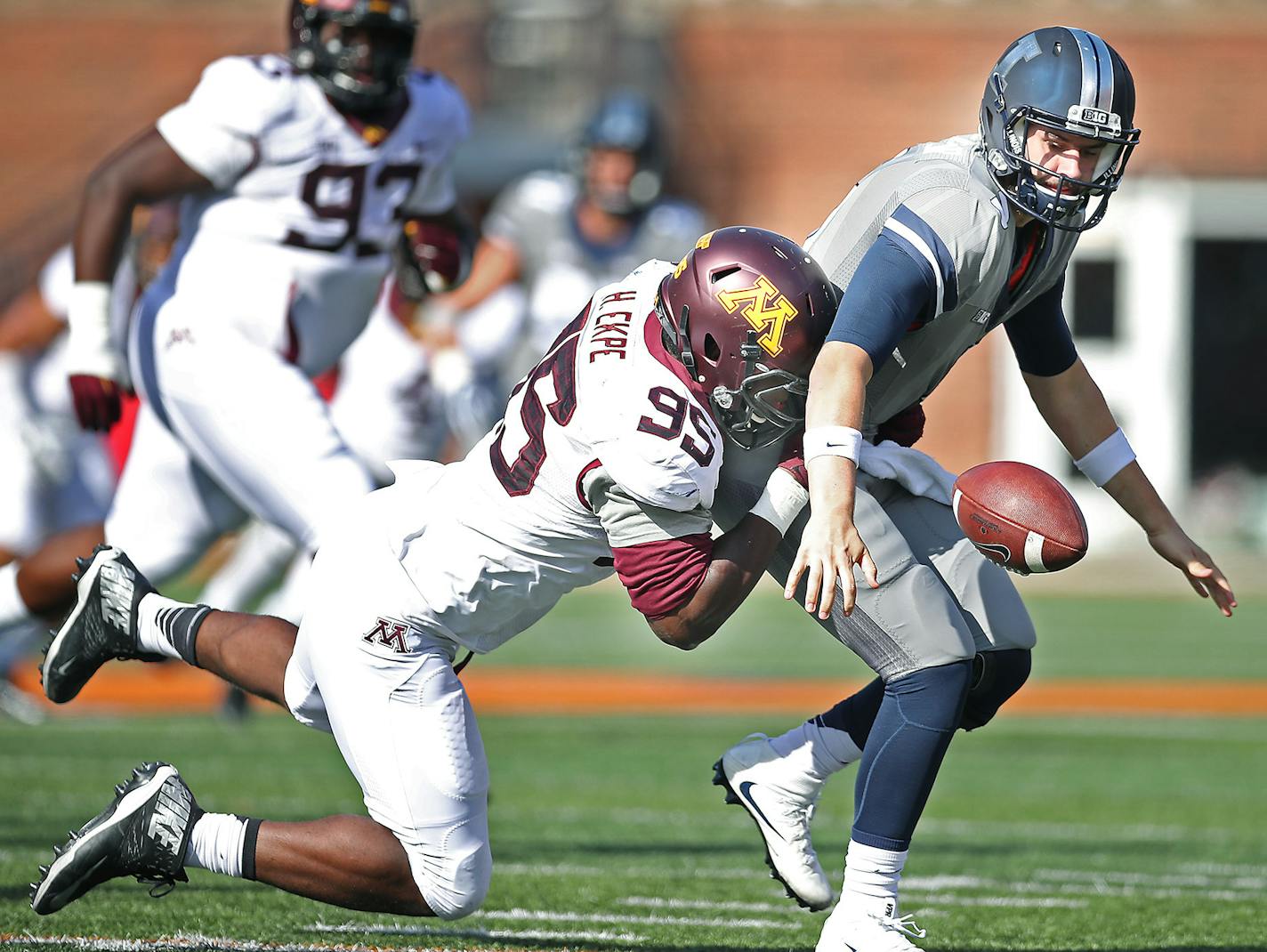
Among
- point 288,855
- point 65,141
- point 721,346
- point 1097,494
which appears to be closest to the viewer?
point 721,346

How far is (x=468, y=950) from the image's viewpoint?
11.2ft

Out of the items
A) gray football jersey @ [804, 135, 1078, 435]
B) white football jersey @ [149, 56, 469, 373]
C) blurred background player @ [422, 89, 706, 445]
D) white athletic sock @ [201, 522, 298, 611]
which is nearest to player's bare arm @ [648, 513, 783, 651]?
gray football jersey @ [804, 135, 1078, 435]

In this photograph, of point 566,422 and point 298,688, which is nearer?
point 566,422

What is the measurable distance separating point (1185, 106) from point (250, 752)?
14.4 m

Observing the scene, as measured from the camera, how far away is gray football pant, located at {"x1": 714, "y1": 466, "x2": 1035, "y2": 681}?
3.23 metres

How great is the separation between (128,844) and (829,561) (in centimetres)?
132

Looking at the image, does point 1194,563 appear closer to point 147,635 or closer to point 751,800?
point 751,800

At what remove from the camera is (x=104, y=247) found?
4.68 metres

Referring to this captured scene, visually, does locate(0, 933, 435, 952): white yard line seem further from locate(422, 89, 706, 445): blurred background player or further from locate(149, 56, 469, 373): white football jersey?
locate(422, 89, 706, 445): blurred background player

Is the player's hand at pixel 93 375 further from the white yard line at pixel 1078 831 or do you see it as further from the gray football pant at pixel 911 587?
the white yard line at pixel 1078 831

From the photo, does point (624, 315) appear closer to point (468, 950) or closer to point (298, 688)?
point (298, 688)

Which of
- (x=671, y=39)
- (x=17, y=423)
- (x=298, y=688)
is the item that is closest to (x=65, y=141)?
(x=671, y=39)

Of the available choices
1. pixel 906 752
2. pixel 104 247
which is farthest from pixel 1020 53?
pixel 104 247

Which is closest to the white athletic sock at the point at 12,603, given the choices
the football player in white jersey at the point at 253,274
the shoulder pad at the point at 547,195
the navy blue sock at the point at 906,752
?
the football player in white jersey at the point at 253,274
